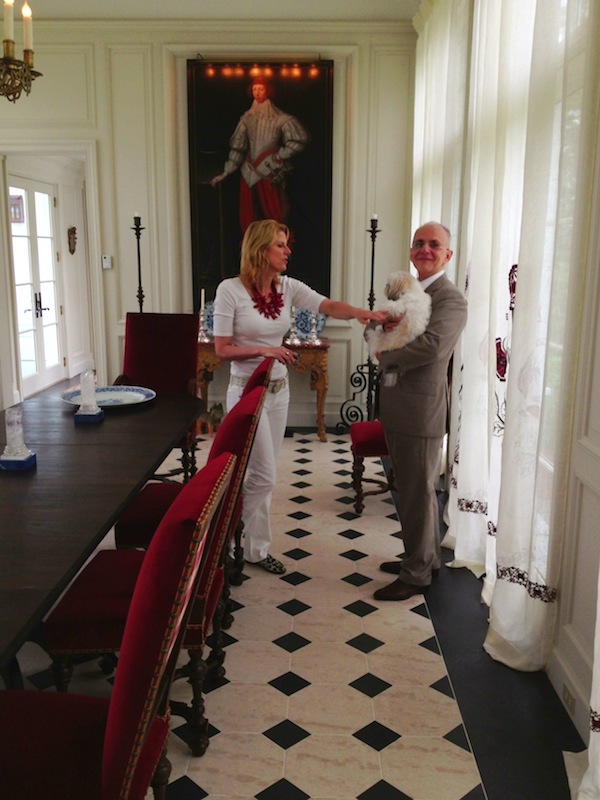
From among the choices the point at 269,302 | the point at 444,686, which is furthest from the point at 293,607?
the point at 269,302

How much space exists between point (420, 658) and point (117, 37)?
5296 millimetres

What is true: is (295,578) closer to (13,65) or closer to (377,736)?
(377,736)

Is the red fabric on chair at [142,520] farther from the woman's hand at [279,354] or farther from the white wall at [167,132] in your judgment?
the white wall at [167,132]

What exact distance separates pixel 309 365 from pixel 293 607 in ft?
9.62

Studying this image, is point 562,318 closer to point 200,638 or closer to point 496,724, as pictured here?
point 496,724

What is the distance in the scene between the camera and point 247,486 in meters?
3.21

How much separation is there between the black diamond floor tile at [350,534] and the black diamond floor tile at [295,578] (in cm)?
54

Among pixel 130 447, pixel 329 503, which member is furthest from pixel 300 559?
pixel 130 447

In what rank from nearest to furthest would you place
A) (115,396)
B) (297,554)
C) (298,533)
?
(115,396) → (297,554) → (298,533)

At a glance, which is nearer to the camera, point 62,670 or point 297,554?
point 62,670

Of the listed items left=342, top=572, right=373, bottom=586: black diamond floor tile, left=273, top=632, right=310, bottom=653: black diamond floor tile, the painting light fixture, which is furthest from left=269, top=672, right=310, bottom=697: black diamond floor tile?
the painting light fixture

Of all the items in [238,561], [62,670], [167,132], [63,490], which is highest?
[167,132]

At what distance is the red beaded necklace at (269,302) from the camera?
10.2ft

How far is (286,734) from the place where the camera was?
221cm
